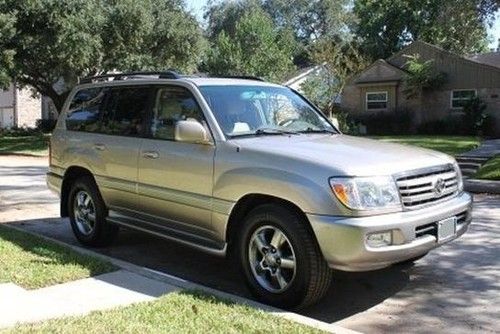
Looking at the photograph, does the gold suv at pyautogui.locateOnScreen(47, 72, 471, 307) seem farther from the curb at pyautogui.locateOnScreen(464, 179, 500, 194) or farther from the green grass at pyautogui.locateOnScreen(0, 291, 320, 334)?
the curb at pyautogui.locateOnScreen(464, 179, 500, 194)

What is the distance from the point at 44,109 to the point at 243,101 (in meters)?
45.9

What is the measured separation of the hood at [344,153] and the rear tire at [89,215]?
233 cm

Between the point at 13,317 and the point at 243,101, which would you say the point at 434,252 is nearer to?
the point at 243,101

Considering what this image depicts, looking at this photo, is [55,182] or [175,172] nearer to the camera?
[175,172]

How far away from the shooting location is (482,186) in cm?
1267

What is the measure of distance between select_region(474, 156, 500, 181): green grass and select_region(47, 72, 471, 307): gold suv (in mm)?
8221

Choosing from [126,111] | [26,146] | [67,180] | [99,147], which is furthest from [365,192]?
[26,146]

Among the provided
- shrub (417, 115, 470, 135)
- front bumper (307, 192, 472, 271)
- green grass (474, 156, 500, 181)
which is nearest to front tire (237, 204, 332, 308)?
front bumper (307, 192, 472, 271)

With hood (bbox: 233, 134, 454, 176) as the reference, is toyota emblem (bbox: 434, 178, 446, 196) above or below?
below

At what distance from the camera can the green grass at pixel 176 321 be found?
437 cm

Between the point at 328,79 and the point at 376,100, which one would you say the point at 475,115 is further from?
the point at 328,79

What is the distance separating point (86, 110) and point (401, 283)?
13.8 feet

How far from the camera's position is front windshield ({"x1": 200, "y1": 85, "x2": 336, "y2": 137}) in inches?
231

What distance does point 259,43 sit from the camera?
44.0m
